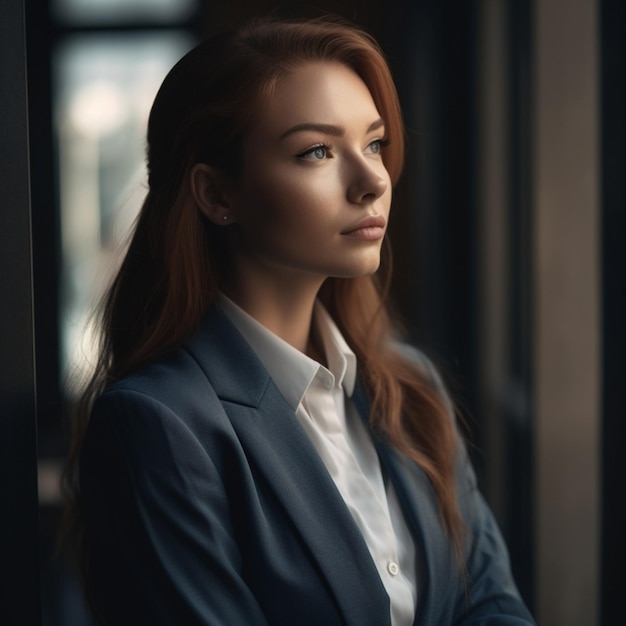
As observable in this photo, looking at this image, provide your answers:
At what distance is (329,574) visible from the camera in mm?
1227

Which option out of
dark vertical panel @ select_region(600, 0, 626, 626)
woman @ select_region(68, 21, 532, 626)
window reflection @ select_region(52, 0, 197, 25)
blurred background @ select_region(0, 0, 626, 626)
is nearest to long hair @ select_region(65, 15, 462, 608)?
woman @ select_region(68, 21, 532, 626)

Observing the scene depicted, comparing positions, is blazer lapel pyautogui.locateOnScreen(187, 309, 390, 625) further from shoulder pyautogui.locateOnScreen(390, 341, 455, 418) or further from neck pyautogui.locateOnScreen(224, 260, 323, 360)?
shoulder pyautogui.locateOnScreen(390, 341, 455, 418)

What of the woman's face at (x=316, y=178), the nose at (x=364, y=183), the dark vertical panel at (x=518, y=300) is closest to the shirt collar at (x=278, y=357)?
the woman's face at (x=316, y=178)

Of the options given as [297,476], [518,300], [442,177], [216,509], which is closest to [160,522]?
[216,509]

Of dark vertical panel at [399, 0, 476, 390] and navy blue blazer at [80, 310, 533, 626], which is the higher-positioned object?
dark vertical panel at [399, 0, 476, 390]

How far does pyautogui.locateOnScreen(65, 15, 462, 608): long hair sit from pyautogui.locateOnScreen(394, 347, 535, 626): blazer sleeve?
8cm

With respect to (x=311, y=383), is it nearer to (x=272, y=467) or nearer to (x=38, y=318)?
(x=272, y=467)

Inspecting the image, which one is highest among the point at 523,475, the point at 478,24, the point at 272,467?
the point at 478,24

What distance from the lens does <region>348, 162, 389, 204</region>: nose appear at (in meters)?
1.29

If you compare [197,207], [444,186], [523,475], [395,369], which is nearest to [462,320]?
[444,186]

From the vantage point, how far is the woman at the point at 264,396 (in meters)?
1.19

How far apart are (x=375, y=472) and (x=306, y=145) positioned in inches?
20.9

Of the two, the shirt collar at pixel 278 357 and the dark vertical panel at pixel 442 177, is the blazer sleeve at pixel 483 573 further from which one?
the dark vertical panel at pixel 442 177

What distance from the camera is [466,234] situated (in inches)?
171
